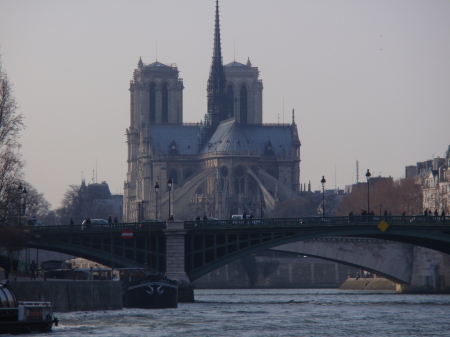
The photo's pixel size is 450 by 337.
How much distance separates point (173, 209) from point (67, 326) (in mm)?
135848

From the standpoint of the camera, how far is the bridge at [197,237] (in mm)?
82625

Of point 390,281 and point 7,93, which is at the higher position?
point 7,93

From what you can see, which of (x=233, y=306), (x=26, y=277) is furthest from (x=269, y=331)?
(x=233, y=306)

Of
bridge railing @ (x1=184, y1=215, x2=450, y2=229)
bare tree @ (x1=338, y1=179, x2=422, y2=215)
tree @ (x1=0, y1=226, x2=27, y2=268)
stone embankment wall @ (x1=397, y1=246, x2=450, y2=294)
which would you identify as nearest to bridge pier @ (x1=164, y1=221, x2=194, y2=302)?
bridge railing @ (x1=184, y1=215, x2=450, y2=229)

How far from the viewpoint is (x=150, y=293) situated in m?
75.4

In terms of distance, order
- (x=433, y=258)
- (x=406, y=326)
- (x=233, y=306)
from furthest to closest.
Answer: (x=433, y=258), (x=233, y=306), (x=406, y=326)

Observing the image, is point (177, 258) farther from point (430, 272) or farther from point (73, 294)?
point (430, 272)

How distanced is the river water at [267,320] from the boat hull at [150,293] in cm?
109

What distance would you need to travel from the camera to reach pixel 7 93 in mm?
77000

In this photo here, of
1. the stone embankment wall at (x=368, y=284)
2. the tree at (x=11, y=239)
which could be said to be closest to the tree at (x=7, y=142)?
the tree at (x=11, y=239)

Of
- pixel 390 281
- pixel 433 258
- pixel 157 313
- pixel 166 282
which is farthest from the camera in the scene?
pixel 390 281

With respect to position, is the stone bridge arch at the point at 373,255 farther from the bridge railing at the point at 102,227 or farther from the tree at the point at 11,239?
the tree at the point at 11,239

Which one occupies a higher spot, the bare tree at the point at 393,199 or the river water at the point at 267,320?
the bare tree at the point at 393,199

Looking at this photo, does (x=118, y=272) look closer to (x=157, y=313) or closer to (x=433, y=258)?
(x=157, y=313)
